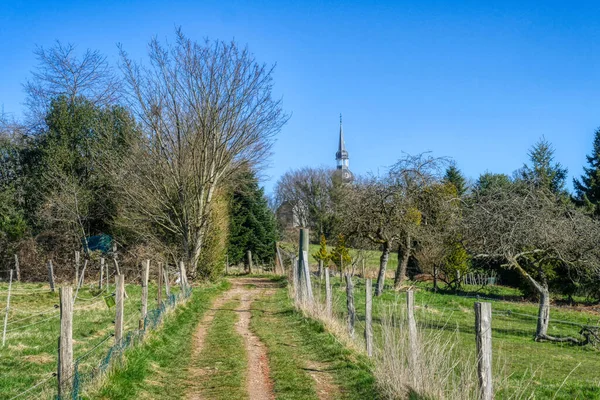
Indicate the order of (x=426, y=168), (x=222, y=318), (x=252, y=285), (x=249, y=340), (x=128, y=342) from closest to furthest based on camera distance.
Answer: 1. (x=128, y=342)
2. (x=249, y=340)
3. (x=222, y=318)
4. (x=426, y=168)
5. (x=252, y=285)

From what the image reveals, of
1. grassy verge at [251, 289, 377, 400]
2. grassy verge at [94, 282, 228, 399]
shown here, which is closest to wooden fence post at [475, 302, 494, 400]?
grassy verge at [251, 289, 377, 400]

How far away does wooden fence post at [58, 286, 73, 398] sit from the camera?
638 cm

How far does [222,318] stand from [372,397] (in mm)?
9192

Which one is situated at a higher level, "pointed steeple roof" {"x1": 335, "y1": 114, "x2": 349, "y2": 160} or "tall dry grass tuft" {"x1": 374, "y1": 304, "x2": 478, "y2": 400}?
"pointed steeple roof" {"x1": 335, "y1": 114, "x2": 349, "y2": 160}

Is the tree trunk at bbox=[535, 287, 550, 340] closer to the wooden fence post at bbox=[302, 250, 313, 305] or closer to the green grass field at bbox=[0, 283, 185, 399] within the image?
the wooden fence post at bbox=[302, 250, 313, 305]

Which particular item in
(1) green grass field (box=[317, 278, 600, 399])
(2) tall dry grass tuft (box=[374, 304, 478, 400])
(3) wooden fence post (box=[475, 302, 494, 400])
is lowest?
(1) green grass field (box=[317, 278, 600, 399])

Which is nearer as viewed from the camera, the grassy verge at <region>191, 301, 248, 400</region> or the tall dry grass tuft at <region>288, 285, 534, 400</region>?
the tall dry grass tuft at <region>288, 285, 534, 400</region>

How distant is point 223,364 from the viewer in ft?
33.1

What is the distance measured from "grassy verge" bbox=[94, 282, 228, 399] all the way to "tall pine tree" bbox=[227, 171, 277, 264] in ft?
85.1

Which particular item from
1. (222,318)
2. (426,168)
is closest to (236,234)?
(426,168)

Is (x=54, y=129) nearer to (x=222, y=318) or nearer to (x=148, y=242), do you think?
(x=148, y=242)

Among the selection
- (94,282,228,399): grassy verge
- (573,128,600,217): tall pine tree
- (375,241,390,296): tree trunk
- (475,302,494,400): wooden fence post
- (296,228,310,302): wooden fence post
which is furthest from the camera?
(573,128,600,217): tall pine tree

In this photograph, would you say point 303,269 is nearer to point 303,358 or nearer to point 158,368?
point 303,358

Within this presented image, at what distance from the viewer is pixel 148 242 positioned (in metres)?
28.5
